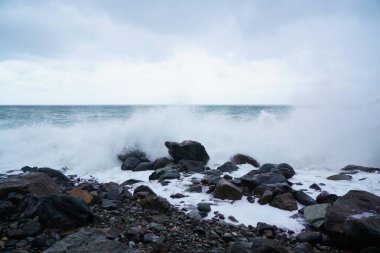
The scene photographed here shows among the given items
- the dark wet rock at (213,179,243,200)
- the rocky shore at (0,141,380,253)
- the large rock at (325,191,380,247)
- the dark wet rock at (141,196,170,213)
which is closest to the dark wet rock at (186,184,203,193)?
the rocky shore at (0,141,380,253)

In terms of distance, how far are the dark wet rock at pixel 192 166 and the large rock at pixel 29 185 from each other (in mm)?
3768

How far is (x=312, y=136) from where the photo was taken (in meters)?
12.5

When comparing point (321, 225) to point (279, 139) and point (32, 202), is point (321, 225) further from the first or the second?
point (279, 139)

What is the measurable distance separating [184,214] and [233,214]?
866mm

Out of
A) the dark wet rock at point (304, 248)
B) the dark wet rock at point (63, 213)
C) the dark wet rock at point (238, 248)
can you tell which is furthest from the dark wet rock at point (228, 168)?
the dark wet rock at point (238, 248)

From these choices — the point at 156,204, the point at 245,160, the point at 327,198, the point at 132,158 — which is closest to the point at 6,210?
the point at 156,204

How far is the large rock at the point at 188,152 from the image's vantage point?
919 centimetres

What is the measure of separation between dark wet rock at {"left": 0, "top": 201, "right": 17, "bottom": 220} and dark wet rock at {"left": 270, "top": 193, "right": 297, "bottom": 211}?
14.6 ft

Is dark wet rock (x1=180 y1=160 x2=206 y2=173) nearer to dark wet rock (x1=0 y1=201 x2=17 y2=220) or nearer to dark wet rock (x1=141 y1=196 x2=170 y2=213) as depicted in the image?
dark wet rock (x1=141 y1=196 x2=170 y2=213)

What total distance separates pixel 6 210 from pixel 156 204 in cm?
236

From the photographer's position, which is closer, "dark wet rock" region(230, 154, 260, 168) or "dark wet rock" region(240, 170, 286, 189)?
"dark wet rock" region(240, 170, 286, 189)

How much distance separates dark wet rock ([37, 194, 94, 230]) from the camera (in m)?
3.97

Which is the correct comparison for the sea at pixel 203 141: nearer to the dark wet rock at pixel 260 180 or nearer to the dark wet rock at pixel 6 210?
the dark wet rock at pixel 260 180

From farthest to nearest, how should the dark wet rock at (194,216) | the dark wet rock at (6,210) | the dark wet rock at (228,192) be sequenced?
1. the dark wet rock at (228,192)
2. the dark wet rock at (194,216)
3. the dark wet rock at (6,210)
